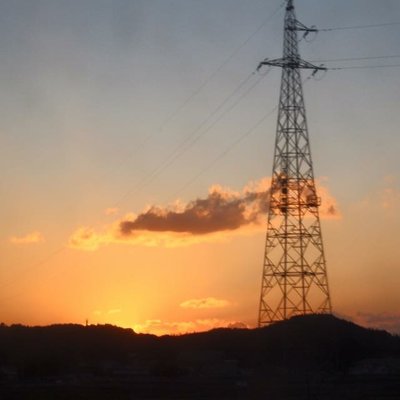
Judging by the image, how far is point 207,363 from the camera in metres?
90.2

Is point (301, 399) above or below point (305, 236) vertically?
below

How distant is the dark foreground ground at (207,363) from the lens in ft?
156

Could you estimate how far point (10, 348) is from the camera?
11175cm

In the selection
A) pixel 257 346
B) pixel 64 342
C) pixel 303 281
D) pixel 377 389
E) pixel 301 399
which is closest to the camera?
pixel 301 399

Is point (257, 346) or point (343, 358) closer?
point (343, 358)

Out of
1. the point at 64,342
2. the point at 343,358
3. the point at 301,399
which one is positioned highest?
the point at 64,342

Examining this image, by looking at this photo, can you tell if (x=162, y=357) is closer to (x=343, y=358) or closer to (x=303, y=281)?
(x=343, y=358)

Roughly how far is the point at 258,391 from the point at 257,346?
3675 centimetres

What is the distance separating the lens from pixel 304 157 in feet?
184

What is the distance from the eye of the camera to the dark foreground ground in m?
47.4

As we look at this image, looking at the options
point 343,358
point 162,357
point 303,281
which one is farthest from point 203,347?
point 303,281

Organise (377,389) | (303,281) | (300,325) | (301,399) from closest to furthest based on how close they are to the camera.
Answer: (301,399) < (377,389) < (303,281) < (300,325)

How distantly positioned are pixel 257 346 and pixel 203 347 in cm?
2713

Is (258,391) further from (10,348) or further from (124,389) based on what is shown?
(10,348)
